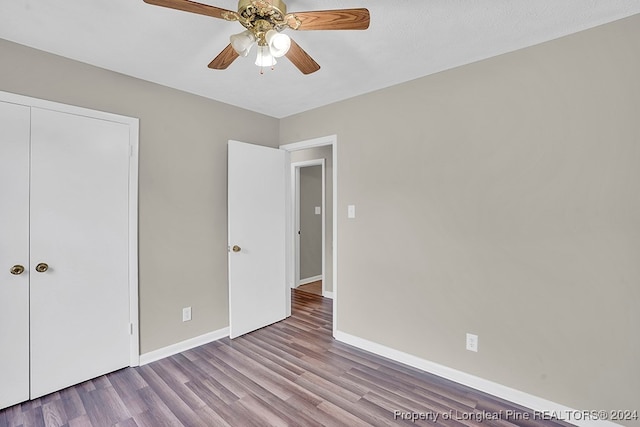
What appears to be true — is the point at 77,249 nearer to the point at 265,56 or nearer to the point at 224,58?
the point at 224,58

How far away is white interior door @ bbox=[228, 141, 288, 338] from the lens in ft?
10.2

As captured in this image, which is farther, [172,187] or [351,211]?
[351,211]

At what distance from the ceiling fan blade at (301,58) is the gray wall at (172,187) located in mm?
1561

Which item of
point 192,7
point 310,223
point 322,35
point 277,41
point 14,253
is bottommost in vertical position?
point 14,253

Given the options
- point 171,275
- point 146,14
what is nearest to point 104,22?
point 146,14

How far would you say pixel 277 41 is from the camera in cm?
142

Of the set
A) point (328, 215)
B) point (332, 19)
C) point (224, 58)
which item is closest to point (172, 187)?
point (224, 58)

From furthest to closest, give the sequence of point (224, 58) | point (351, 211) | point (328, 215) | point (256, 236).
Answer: point (328, 215) → point (256, 236) → point (351, 211) → point (224, 58)

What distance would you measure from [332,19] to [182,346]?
9.58 feet

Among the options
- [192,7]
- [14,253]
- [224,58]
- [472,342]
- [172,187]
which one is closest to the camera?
[192,7]

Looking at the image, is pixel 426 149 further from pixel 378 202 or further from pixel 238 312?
pixel 238 312

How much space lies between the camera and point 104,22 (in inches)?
70.7

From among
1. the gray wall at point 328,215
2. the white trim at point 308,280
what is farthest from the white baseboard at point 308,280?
the gray wall at point 328,215

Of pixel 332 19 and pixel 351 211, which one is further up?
pixel 332 19
